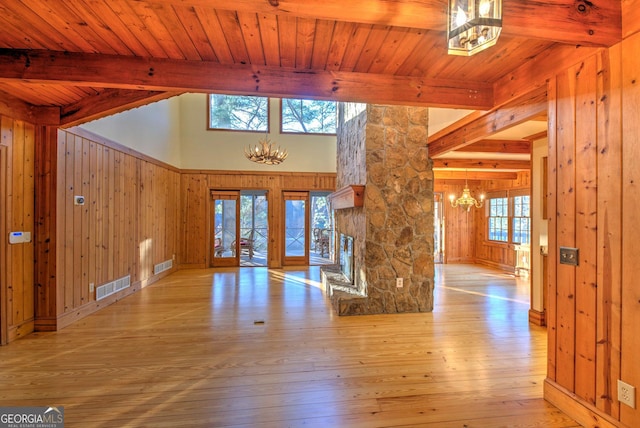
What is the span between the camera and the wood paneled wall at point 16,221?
3.04 metres

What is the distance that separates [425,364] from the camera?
2.71 meters

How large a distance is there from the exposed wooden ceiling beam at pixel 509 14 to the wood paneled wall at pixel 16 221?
3.07 meters

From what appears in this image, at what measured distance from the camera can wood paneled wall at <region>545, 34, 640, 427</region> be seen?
5.31 ft

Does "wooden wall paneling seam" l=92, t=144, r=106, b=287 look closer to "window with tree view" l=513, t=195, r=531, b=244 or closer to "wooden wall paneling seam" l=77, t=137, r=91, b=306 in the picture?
"wooden wall paneling seam" l=77, t=137, r=91, b=306

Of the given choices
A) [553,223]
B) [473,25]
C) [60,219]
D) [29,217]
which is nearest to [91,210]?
[60,219]

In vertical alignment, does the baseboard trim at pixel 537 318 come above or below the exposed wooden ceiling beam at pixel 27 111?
below

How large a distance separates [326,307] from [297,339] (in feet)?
3.81

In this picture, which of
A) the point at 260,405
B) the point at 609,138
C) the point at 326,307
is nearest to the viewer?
the point at 609,138

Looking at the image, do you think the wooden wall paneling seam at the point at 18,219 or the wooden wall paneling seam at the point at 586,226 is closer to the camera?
the wooden wall paneling seam at the point at 586,226

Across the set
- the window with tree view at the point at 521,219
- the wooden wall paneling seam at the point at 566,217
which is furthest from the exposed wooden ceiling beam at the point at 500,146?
the window with tree view at the point at 521,219

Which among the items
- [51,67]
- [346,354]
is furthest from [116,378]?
[51,67]

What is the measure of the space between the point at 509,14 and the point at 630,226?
1.33m

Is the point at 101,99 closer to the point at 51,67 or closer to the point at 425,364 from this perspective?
the point at 51,67

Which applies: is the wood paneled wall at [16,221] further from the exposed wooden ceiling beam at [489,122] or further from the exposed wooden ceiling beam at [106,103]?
the exposed wooden ceiling beam at [489,122]
